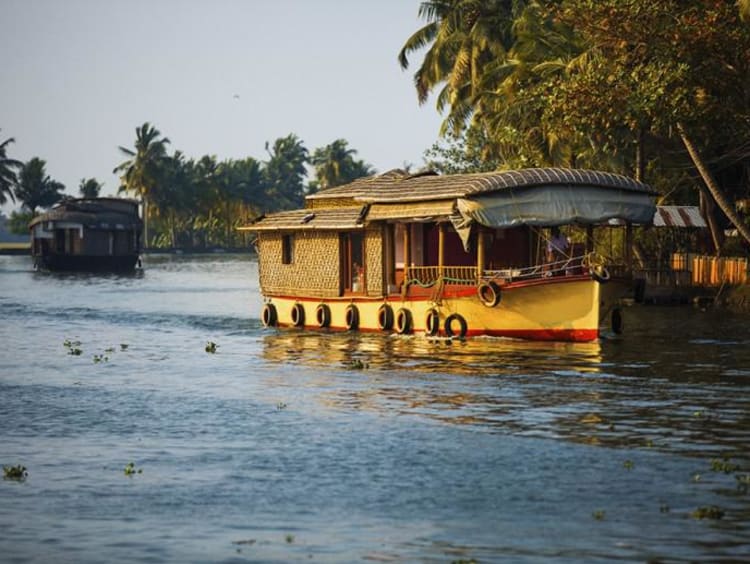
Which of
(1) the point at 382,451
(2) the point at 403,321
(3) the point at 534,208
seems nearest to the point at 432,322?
(2) the point at 403,321

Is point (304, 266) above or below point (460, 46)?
below

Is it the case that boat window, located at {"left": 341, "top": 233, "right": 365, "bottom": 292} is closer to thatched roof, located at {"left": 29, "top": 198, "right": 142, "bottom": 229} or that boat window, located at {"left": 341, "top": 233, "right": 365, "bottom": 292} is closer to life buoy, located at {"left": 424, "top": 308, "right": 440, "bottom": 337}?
life buoy, located at {"left": 424, "top": 308, "right": 440, "bottom": 337}

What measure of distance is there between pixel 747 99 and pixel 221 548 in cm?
3117

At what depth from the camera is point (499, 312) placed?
3331cm

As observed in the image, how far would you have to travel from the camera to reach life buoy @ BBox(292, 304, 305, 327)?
40.9m

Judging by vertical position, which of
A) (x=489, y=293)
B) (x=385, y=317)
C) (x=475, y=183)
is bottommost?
(x=385, y=317)

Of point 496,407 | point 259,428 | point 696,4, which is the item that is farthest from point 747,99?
point 259,428

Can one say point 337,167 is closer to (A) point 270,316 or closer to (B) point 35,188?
(B) point 35,188

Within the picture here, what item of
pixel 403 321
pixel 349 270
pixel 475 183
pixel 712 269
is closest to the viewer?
pixel 475 183

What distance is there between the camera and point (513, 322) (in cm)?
3325

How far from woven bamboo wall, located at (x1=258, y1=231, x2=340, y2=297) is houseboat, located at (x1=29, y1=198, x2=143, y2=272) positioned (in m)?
65.2

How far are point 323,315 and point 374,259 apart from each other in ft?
11.3

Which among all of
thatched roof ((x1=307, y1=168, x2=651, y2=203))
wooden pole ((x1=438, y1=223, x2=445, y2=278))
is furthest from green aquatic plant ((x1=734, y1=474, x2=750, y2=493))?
wooden pole ((x1=438, y1=223, x2=445, y2=278))

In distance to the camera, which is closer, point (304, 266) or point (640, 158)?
point (304, 266)
